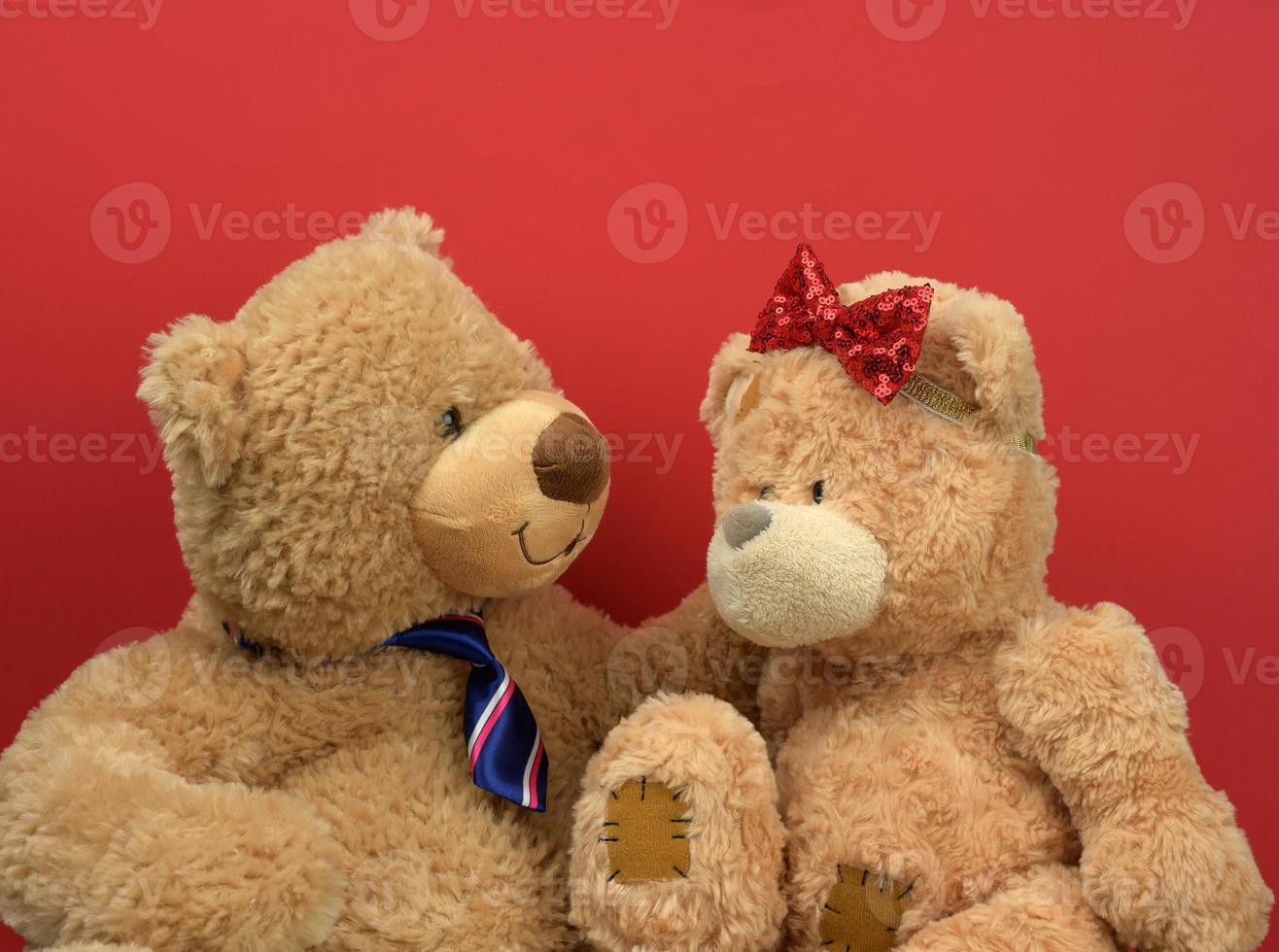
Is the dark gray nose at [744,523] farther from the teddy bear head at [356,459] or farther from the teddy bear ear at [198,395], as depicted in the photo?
the teddy bear ear at [198,395]

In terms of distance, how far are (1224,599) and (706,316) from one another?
2.40 feet

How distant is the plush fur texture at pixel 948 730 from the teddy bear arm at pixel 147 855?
24 centimetres

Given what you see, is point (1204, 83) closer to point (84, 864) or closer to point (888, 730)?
A: point (888, 730)

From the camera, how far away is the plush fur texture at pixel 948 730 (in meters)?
0.91

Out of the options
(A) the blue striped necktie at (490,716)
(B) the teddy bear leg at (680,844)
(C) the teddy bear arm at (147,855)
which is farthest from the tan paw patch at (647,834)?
(C) the teddy bear arm at (147,855)

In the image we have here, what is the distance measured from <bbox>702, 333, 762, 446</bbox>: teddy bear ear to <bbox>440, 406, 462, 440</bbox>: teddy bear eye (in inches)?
10.4

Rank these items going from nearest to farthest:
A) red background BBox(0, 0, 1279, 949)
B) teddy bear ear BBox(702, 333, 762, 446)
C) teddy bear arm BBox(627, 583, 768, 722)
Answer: teddy bear ear BBox(702, 333, 762, 446), teddy bear arm BBox(627, 583, 768, 722), red background BBox(0, 0, 1279, 949)

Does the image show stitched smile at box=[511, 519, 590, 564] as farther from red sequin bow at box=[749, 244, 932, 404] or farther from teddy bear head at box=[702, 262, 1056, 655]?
red sequin bow at box=[749, 244, 932, 404]

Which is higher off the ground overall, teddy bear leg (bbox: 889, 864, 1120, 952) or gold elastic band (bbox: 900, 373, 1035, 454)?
gold elastic band (bbox: 900, 373, 1035, 454)

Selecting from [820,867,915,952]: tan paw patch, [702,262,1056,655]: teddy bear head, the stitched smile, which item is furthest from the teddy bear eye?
A: [820,867,915,952]: tan paw patch

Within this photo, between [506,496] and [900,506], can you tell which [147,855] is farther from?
[900,506]

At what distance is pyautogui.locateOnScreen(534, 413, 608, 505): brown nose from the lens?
3.27 feet

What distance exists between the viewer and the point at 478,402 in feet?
3.36

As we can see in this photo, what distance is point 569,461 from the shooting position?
1.00 m
